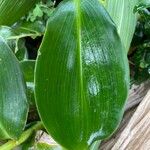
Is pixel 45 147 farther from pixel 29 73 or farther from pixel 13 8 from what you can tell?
pixel 13 8

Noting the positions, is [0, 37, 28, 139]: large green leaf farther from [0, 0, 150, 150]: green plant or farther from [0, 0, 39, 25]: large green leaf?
[0, 0, 39, 25]: large green leaf

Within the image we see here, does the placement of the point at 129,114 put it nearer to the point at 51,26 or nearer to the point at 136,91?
the point at 136,91

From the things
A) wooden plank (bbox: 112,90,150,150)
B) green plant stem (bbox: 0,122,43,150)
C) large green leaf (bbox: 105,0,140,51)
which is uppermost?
large green leaf (bbox: 105,0,140,51)

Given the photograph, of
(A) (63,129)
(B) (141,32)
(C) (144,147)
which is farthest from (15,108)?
Answer: (B) (141,32)

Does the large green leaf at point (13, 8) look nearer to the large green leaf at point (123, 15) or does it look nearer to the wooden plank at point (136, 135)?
the large green leaf at point (123, 15)

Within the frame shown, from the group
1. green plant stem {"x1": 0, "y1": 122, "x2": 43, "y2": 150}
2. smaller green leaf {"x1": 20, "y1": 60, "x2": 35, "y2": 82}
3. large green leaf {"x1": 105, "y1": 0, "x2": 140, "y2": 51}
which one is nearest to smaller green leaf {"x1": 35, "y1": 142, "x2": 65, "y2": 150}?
green plant stem {"x1": 0, "y1": 122, "x2": 43, "y2": 150}

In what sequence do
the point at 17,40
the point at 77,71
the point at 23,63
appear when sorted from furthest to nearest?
the point at 17,40, the point at 23,63, the point at 77,71

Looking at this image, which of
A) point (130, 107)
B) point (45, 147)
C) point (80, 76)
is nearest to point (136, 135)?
point (130, 107)
